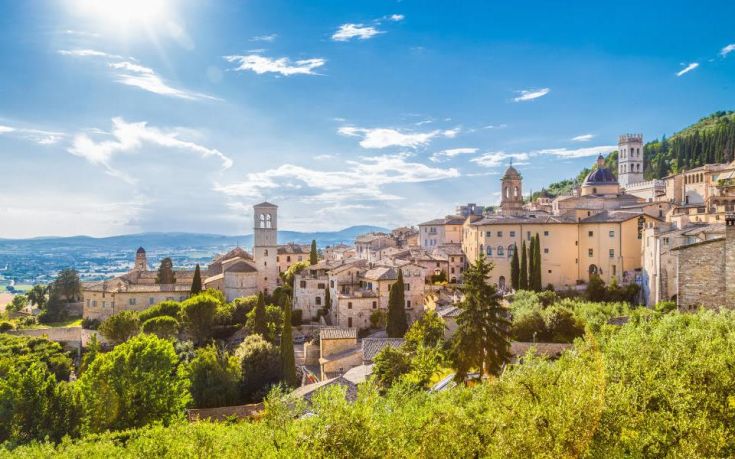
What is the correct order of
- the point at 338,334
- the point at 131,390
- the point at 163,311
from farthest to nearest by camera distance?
the point at 163,311 < the point at 338,334 < the point at 131,390

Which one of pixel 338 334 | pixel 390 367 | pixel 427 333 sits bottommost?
A: pixel 338 334

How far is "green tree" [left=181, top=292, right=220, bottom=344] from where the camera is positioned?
5003cm

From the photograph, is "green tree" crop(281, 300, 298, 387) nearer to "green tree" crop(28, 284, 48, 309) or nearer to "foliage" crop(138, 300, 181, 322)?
"foliage" crop(138, 300, 181, 322)

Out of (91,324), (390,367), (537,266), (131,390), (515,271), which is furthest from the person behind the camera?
(91,324)

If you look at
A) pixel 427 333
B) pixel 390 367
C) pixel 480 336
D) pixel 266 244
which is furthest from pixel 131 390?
pixel 266 244

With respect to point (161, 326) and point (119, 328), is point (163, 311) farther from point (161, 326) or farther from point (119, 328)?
point (119, 328)

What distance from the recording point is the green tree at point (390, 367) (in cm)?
2756

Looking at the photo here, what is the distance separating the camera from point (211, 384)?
34938 millimetres

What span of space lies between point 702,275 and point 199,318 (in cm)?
4005

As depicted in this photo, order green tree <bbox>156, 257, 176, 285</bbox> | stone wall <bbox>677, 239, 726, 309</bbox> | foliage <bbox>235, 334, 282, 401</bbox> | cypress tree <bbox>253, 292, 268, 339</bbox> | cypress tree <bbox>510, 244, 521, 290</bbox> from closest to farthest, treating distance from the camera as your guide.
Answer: stone wall <bbox>677, 239, 726, 309</bbox> < foliage <bbox>235, 334, 282, 401</bbox> < cypress tree <bbox>253, 292, 268, 339</bbox> < cypress tree <bbox>510, 244, 521, 290</bbox> < green tree <bbox>156, 257, 176, 285</bbox>

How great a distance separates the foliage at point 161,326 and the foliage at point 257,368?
1271cm

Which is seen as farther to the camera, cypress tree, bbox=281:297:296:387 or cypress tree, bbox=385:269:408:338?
cypress tree, bbox=385:269:408:338

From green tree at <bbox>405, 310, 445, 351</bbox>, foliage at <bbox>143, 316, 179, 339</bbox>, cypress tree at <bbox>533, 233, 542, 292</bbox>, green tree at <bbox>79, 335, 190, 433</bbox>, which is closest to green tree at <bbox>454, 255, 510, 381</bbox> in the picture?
green tree at <bbox>405, 310, 445, 351</bbox>

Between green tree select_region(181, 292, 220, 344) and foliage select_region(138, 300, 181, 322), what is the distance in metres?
2.37
